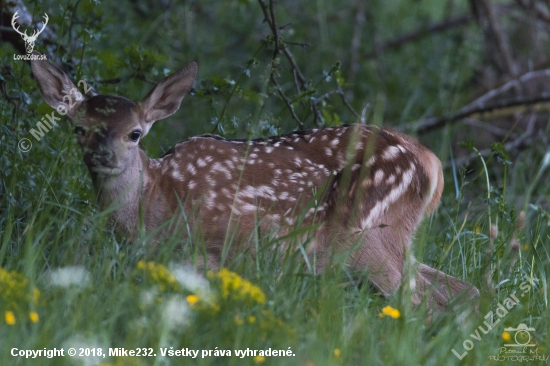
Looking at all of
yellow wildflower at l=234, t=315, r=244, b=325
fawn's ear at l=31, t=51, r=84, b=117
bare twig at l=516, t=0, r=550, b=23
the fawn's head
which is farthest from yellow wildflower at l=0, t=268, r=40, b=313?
bare twig at l=516, t=0, r=550, b=23

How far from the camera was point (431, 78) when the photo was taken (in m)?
8.17

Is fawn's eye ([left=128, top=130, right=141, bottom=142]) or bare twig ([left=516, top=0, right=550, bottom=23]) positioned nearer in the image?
fawn's eye ([left=128, top=130, right=141, bottom=142])

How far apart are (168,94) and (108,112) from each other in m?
0.50

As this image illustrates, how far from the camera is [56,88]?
13.7 ft

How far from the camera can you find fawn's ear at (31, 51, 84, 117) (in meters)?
4.12

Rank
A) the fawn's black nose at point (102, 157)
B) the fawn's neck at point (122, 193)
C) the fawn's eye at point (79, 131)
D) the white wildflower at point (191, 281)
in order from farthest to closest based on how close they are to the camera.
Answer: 1. the fawn's neck at point (122, 193)
2. the fawn's eye at point (79, 131)
3. the fawn's black nose at point (102, 157)
4. the white wildflower at point (191, 281)

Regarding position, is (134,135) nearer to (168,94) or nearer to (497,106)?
(168,94)

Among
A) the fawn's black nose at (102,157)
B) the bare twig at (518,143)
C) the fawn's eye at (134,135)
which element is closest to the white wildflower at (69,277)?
the fawn's black nose at (102,157)

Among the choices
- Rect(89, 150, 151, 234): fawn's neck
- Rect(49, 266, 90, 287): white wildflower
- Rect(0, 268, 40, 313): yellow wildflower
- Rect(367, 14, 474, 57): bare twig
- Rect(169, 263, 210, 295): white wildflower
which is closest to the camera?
Rect(0, 268, 40, 313): yellow wildflower

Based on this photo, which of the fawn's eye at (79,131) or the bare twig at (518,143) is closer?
the fawn's eye at (79,131)

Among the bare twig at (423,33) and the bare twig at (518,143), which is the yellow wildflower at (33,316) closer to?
the bare twig at (518,143)

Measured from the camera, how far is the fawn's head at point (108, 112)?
12.8 ft

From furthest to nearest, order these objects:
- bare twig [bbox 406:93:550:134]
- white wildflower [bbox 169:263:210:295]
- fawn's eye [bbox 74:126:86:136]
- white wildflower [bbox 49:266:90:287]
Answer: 1. bare twig [bbox 406:93:550:134]
2. fawn's eye [bbox 74:126:86:136]
3. white wildflower [bbox 49:266:90:287]
4. white wildflower [bbox 169:263:210:295]

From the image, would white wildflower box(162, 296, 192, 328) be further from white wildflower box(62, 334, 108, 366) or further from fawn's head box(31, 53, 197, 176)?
fawn's head box(31, 53, 197, 176)
